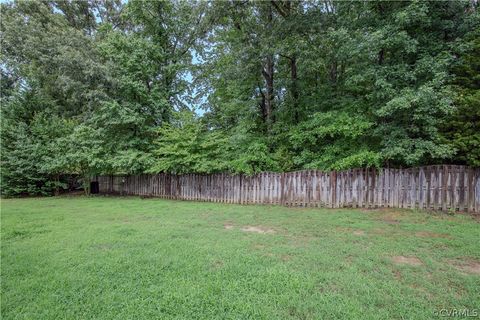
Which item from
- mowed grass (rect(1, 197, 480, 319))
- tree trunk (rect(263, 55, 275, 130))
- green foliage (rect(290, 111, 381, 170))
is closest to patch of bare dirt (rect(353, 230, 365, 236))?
mowed grass (rect(1, 197, 480, 319))

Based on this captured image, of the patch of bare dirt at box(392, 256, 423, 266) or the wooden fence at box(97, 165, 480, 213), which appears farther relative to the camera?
the wooden fence at box(97, 165, 480, 213)

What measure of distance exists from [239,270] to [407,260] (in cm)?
249

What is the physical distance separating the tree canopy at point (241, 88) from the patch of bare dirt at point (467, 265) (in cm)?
386

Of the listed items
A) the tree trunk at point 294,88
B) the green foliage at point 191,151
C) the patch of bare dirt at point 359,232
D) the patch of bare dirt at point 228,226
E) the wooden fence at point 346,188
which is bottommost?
the patch of bare dirt at point 228,226

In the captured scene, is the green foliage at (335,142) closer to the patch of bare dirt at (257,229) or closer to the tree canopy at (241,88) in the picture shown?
the tree canopy at (241,88)

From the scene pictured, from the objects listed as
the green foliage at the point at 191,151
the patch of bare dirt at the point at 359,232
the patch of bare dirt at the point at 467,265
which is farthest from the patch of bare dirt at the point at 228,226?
the green foliage at the point at 191,151

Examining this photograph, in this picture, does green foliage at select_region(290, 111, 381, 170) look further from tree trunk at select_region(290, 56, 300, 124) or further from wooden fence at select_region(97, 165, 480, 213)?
tree trunk at select_region(290, 56, 300, 124)

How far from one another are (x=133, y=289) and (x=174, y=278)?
47 cm

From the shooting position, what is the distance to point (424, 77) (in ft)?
24.3

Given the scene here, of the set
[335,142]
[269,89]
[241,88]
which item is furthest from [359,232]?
[241,88]

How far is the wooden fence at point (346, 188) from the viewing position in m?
6.70

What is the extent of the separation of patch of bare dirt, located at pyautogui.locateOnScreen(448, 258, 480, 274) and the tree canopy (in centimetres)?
386

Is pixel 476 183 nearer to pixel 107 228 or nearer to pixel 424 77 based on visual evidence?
pixel 424 77

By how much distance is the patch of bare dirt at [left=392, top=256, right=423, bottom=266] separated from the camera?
350cm
